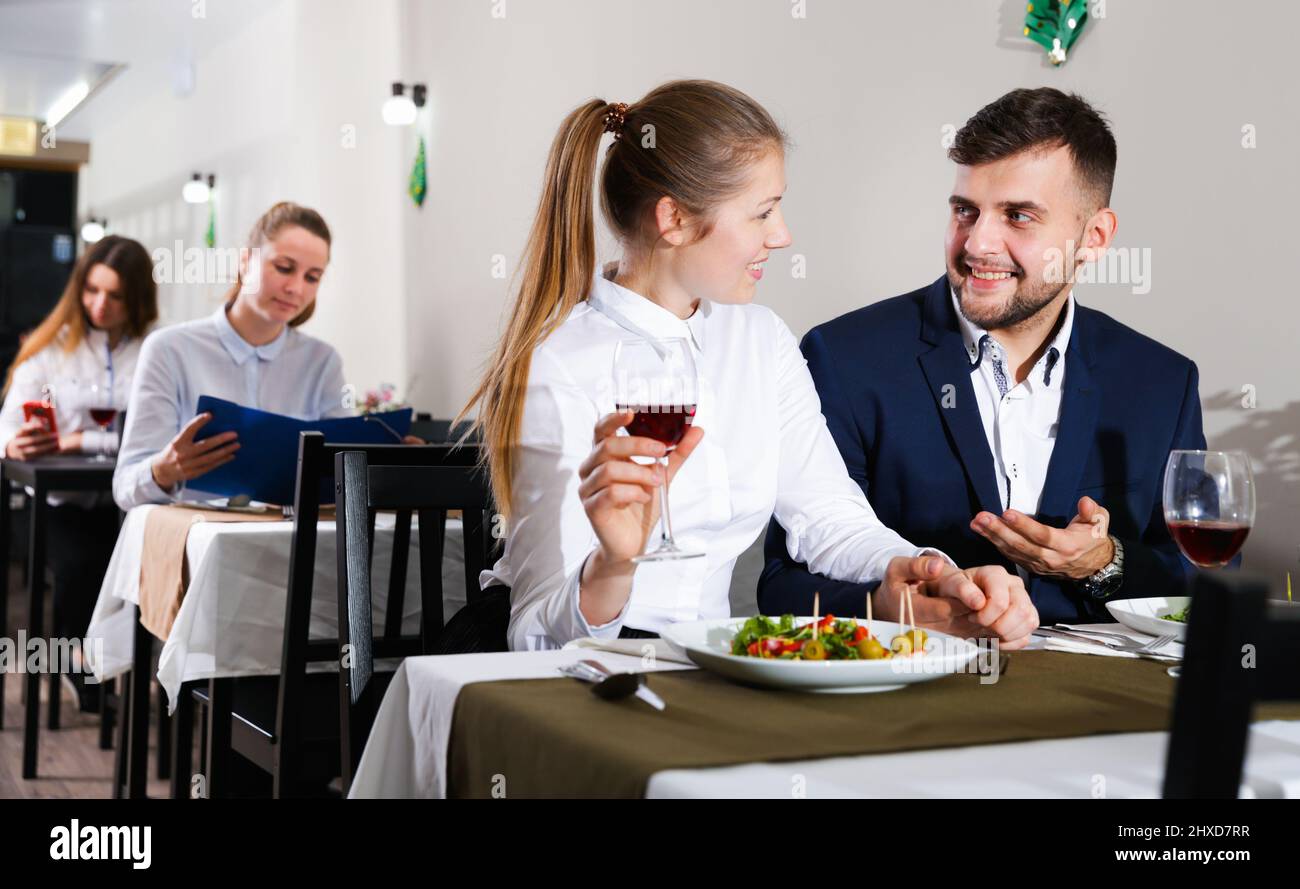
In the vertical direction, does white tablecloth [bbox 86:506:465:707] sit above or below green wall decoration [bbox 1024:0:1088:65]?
below

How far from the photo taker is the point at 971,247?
2.07 m

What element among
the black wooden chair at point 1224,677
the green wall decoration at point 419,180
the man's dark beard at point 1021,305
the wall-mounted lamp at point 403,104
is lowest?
the black wooden chair at point 1224,677

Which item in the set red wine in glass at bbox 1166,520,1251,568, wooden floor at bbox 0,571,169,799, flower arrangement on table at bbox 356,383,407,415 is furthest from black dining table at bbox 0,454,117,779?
red wine in glass at bbox 1166,520,1251,568

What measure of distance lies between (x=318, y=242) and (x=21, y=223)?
1070 cm

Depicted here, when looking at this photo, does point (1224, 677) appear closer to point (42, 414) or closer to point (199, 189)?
point (42, 414)

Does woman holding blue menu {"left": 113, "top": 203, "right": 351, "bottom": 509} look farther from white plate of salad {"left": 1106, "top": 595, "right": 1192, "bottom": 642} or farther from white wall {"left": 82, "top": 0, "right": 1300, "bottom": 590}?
white plate of salad {"left": 1106, "top": 595, "right": 1192, "bottom": 642}

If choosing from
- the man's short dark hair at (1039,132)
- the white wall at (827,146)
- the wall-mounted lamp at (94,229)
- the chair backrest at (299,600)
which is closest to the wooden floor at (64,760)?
the chair backrest at (299,600)

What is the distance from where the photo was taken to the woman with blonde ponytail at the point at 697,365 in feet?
5.13

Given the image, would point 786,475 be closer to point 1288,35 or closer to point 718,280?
point 718,280

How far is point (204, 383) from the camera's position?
358 cm

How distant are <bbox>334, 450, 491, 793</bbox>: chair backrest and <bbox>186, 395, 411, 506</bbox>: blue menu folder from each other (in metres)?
0.88

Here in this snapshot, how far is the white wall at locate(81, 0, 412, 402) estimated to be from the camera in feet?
19.3

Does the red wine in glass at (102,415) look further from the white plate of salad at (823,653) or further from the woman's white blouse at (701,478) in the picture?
the white plate of salad at (823,653)

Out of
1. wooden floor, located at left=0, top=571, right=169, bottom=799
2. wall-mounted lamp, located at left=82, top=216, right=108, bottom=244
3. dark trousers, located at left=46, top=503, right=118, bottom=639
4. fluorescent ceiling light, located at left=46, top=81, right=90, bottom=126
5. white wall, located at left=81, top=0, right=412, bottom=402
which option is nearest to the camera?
wooden floor, located at left=0, top=571, right=169, bottom=799
